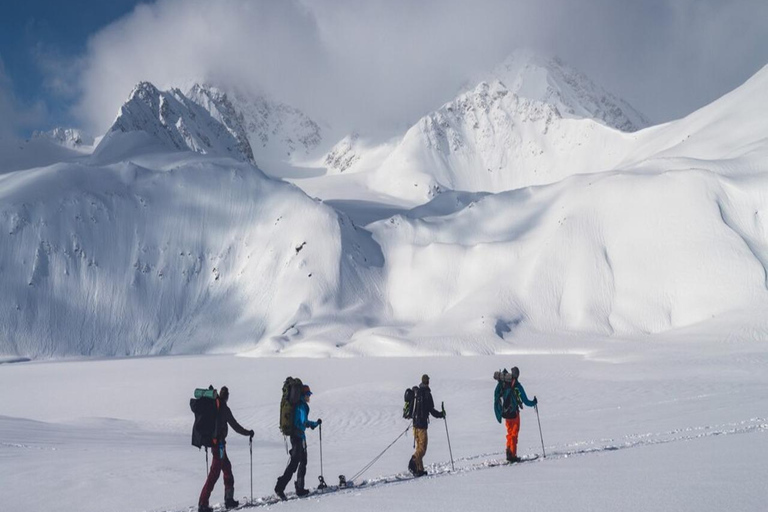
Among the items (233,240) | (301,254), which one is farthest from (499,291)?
(233,240)

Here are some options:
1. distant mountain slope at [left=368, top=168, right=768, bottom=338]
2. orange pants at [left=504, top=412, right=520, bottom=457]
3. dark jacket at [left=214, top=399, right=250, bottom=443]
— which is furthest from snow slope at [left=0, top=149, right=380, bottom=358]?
dark jacket at [left=214, top=399, right=250, bottom=443]

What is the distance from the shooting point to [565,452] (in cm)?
1430

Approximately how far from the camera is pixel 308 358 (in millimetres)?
58094

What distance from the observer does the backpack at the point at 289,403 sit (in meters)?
11.6

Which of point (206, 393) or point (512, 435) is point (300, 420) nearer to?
point (206, 393)

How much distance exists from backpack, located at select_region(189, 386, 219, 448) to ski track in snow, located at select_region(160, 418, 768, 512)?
132cm

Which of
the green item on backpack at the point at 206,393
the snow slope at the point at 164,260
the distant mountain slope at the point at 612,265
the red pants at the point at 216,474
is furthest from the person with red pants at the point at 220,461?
the snow slope at the point at 164,260

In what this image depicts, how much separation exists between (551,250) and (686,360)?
31.5m

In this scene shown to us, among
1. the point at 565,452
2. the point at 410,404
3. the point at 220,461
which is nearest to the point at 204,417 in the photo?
the point at 220,461

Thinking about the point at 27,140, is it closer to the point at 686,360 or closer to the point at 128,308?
the point at 128,308

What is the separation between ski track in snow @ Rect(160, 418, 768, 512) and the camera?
39.1 ft

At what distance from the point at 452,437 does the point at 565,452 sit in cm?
606

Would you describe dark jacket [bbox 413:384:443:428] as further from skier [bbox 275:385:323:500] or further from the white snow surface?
skier [bbox 275:385:323:500]

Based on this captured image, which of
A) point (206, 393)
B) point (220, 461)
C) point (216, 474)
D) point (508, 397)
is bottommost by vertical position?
point (216, 474)
